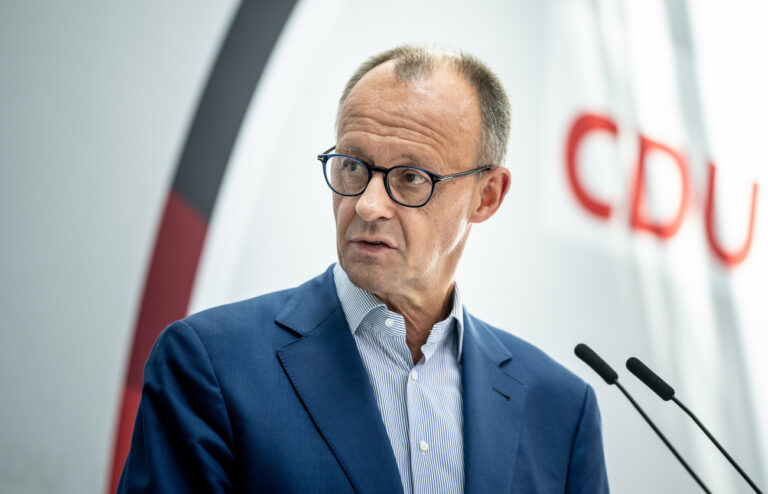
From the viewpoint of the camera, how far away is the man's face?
1205mm

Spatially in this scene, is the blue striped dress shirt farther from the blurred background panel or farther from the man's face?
the blurred background panel

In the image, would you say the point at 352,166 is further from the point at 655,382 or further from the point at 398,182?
the point at 655,382

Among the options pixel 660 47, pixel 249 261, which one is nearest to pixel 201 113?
pixel 249 261

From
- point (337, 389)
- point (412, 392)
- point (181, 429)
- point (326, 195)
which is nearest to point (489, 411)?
point (412, 392)

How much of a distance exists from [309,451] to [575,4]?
7.61ft

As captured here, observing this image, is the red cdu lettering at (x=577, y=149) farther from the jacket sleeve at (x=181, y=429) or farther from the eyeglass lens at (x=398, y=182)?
the jacket sleeve at (x=181, y=429)

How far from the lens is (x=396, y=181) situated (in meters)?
1.23

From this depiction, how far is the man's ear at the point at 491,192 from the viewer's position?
4.62 ft

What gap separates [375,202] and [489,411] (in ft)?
1.48

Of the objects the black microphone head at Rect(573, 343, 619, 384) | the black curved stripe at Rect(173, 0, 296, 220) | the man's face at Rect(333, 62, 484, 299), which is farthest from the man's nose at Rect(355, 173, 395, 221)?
the black curved stripe at Rect(173, 0, 296, 220)

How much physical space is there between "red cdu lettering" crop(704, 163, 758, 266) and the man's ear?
1.77 m

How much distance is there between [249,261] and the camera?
2.12 meters

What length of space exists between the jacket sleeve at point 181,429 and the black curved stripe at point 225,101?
3.38 ft

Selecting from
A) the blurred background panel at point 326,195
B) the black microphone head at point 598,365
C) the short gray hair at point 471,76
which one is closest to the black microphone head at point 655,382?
the black microphone head at point 598,365
